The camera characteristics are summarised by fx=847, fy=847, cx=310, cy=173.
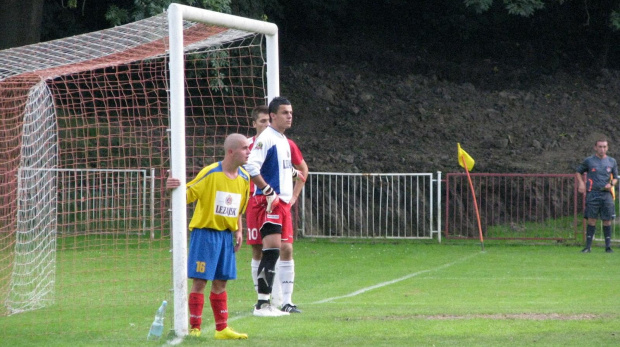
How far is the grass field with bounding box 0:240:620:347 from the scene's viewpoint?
720 cm

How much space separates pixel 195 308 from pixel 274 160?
200 centimetres

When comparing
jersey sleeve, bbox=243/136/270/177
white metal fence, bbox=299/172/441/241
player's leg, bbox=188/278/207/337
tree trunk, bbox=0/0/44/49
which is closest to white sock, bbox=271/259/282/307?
jersey sleeve, bbox=243/136/270/177

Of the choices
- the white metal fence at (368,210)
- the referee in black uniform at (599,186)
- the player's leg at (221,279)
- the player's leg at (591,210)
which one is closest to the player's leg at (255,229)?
the player's leg at (221,279)

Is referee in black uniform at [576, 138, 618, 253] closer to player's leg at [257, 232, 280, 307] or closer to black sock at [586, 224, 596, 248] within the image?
black sock at [586, 224, 596, 248]

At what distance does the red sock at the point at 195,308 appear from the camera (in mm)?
7227

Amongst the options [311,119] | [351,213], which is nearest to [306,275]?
[351,213]

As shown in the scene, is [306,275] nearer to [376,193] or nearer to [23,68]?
[23,68]

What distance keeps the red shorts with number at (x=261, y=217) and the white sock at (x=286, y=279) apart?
27cm

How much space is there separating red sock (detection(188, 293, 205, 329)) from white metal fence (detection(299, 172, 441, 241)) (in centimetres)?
1247

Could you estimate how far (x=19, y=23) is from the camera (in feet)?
64.6

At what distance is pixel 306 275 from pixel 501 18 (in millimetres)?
17277

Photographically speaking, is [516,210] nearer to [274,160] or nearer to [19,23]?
[19,23]

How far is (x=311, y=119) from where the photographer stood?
26.4 m


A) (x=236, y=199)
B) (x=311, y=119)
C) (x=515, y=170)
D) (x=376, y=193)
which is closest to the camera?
(x=236, y=199)
